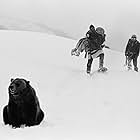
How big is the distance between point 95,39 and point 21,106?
730cm

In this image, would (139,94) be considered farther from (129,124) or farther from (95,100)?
(129,124)

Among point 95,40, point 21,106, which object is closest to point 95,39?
point 95,40

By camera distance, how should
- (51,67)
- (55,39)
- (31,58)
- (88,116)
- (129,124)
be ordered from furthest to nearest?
(55,39), (31,58), (51,67), (88,116), (129,124)

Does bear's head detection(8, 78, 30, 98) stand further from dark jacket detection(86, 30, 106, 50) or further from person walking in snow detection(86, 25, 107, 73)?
dark jacket detection(86, 30, 106, 50)

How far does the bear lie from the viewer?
7.93 m

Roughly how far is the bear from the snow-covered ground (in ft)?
0.57

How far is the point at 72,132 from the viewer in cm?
829

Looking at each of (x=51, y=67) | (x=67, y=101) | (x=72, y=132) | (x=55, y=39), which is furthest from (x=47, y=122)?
(x=55, y=39)

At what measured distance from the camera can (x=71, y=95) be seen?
13156mm

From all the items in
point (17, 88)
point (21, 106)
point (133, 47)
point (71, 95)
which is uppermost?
point (133, 47)

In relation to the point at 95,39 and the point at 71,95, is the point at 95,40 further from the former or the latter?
the point at 71,95

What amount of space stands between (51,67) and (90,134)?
31.3 feet

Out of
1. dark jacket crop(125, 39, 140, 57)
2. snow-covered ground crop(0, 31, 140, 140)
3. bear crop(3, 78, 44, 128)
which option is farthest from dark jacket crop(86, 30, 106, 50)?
bear crop(3, 78, 44, 128)

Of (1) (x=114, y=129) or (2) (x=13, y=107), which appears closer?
(2) (x=13, y=107)
